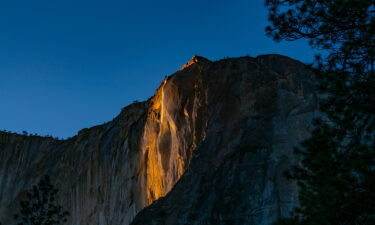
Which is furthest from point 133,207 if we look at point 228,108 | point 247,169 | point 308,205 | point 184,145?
point 308,205

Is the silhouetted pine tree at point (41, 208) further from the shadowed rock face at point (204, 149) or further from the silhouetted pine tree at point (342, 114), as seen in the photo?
the silhouetted pine tree at point (342, 114)

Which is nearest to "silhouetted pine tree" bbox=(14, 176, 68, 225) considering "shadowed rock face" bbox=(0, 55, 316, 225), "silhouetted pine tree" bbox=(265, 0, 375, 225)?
"shadowed rock face" bbox=(0, 55, 316, 225)

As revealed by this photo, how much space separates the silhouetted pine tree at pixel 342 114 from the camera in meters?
8.62

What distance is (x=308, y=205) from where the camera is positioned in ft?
31.7

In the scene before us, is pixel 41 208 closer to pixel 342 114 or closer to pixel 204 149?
pixel 204 149

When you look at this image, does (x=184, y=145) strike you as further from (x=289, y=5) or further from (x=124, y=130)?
(x=289, y=5)

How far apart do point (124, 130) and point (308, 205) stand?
2200 cm

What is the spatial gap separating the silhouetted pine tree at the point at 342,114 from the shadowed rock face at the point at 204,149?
660 cm

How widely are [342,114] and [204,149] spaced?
33.1ft

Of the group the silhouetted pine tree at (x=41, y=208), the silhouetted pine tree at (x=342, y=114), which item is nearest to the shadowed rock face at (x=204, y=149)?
the silhouetted pine tree at (x=41, y=208)

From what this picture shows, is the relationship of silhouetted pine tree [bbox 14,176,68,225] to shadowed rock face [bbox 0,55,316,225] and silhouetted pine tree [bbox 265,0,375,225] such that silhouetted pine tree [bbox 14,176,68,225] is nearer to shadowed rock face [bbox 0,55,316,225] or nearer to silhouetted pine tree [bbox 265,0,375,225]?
shadowed rock face [bbox 0,55,316,225]

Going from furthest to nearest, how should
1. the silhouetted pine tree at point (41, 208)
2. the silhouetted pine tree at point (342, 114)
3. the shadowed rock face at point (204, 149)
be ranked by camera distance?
the shadowed rock face at point (204, 149), the silhouetted pine tree at point (41, 208), the silhouetted pine tree at point (342, 114)

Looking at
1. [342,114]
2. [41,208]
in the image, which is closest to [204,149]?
[41,208]

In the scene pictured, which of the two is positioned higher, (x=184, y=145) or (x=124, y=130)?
(x=124, y=130)
